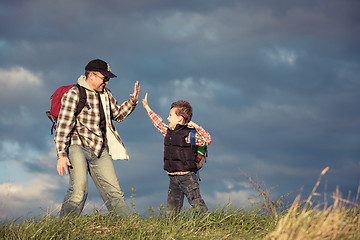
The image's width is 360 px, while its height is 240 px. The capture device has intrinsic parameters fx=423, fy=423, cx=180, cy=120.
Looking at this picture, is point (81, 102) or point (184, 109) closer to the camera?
point (81, 102)

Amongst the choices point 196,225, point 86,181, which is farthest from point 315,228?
point 86,181

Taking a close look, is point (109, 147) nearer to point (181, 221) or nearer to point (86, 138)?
point (86, 138)

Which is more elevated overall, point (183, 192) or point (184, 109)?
point (184, 109)

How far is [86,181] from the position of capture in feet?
25.5

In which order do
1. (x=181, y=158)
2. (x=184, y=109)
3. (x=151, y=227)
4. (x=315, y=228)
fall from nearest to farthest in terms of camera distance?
(x=315, y=228)
(x=151, y=227)
(x=181, y=158)
(x=184, y=109)

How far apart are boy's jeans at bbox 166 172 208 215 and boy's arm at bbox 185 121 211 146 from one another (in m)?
0.62

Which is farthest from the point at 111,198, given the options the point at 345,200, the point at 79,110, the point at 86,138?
the point at 345,200

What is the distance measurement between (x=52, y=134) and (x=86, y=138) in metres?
0.80

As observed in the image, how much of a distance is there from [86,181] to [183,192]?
1.89 m

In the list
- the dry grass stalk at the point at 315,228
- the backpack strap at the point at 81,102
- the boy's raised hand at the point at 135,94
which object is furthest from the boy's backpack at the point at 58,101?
the dry grass stalk at the point at 315,228

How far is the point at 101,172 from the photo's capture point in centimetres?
804

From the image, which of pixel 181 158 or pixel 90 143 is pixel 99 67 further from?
pixel 181 158

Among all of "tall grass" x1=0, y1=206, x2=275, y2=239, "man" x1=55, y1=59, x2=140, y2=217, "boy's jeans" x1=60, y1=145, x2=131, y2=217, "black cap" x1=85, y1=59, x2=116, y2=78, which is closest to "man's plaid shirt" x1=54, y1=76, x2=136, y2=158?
"man" x1=55, y1=59, x2=140, y2=217

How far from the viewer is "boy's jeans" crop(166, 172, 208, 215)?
7895 mm
